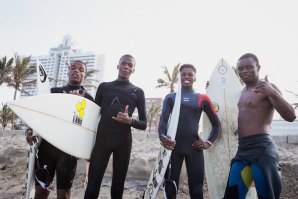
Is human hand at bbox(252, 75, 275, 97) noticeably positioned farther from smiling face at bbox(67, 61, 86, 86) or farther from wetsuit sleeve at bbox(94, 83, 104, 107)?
smiling face at bbox(67, 61, 86, 86)

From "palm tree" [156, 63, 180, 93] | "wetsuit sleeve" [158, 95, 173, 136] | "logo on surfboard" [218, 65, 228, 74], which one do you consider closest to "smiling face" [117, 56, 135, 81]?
"wetsuit sleeve" [158, 95, 173, 136]

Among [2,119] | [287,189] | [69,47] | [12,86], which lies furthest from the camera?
[69,47]

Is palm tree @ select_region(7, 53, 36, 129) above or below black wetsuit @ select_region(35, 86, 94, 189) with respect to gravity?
above

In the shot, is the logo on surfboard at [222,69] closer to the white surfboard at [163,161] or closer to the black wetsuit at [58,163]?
the white surfboard at [163,161]

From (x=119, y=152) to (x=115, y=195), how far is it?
18.9 inches

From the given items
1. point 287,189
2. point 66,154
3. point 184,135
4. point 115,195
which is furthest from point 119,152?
point 287,189

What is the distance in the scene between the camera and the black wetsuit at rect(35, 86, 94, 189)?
8.94ft

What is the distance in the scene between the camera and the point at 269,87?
2.05m

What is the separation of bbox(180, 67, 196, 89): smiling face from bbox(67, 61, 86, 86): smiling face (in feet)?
4.74

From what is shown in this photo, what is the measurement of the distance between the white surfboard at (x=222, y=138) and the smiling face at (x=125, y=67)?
1602 mm

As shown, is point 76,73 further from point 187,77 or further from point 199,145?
point 199,145

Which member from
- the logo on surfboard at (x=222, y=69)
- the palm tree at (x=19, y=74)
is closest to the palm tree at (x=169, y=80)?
the palm tree at (x=19, y=74)

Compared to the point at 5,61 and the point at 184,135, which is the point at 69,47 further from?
the point at 184,135

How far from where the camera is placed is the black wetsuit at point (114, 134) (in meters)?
2.63
